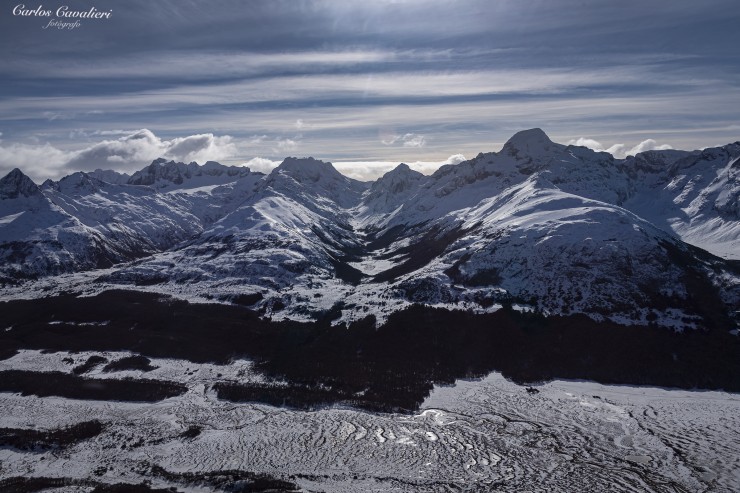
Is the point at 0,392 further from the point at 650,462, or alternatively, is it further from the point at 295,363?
the point at 650,462

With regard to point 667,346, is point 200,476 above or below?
below

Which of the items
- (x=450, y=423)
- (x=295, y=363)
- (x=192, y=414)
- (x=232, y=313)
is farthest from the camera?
(x=232, y=313)

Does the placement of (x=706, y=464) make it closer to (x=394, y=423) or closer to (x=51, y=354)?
(x=394, y=423)

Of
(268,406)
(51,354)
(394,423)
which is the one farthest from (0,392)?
(394,423)

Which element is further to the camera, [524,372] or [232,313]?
[232,313]

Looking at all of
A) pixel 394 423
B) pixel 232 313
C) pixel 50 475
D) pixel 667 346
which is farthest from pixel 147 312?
pixel 667 346

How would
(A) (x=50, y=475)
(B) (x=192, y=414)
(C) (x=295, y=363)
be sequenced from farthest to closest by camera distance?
(C) (x=295, y=363)
(B) (x=192, y=414)
(A) (x=50, y=475)
